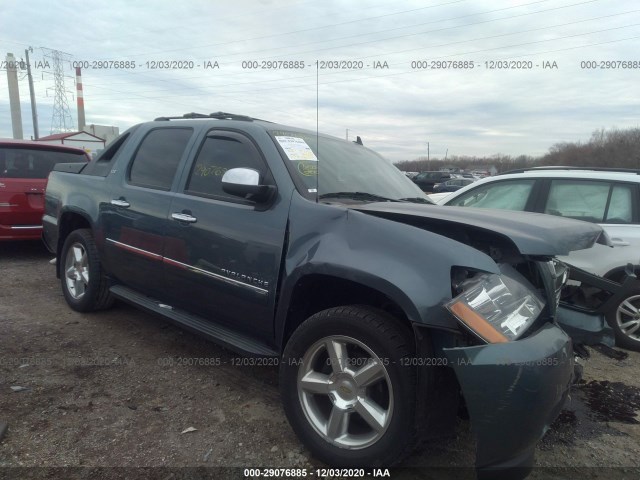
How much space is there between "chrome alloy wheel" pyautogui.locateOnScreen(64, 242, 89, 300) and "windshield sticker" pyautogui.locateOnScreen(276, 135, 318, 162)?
96.6 inches

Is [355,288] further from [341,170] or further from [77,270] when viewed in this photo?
[77,270]

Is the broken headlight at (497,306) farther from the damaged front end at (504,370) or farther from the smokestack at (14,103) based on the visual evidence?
the smokestack at (14,103)

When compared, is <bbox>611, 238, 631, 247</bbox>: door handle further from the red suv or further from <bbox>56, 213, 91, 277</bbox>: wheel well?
the red suv

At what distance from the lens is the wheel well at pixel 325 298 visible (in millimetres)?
2473

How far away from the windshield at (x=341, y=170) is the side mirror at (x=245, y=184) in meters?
0.28

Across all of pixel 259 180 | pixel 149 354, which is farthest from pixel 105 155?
pixel 259 180

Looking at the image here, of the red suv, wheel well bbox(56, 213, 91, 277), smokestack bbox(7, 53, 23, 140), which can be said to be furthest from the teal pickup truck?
smokestack bbox(7, 53, 23, 140)

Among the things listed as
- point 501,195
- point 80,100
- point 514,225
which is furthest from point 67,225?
point 80,100

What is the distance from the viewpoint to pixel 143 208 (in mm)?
3633

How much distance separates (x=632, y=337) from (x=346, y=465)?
11.3ft

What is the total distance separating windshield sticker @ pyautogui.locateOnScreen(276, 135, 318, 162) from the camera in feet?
9.98

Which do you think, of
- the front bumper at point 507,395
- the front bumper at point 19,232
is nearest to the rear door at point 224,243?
the front bumper at point 507,395

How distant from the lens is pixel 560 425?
295cm

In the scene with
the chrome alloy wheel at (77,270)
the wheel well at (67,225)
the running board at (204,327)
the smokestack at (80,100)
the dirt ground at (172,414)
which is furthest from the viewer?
the smokestack at (80,100)
